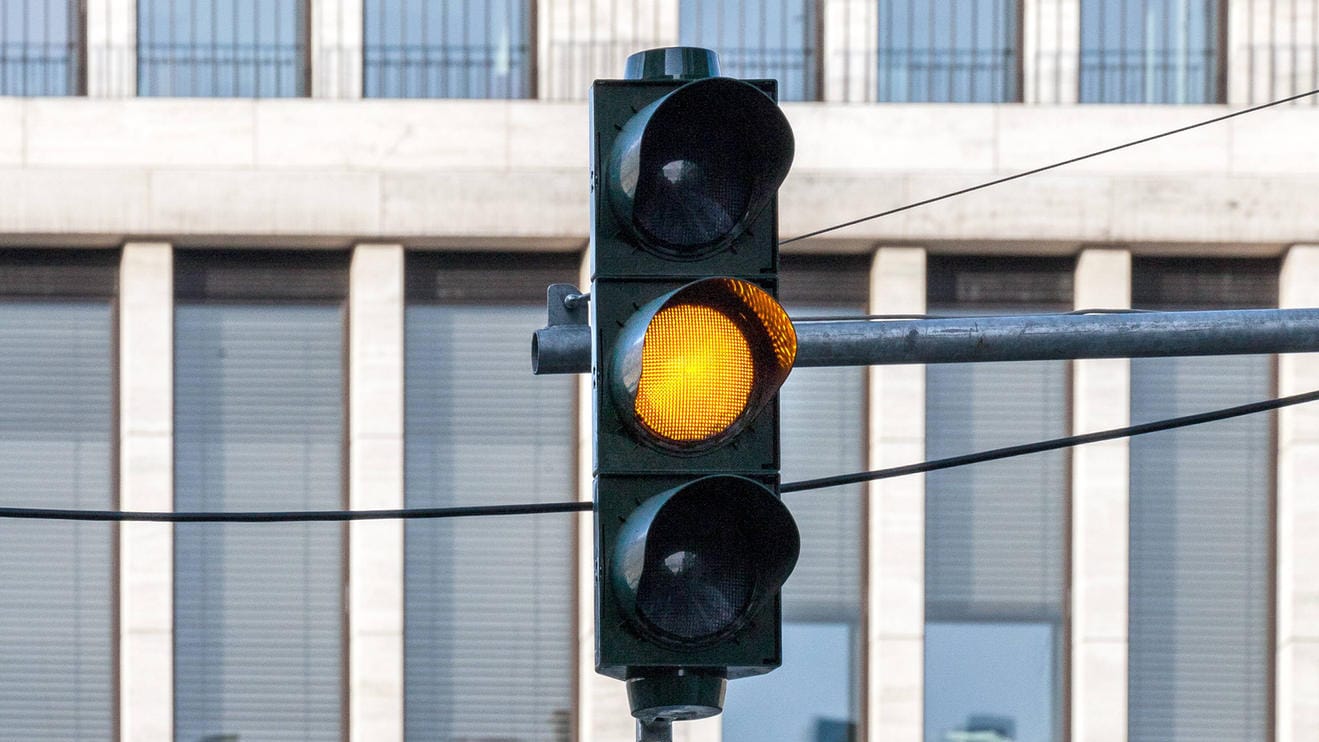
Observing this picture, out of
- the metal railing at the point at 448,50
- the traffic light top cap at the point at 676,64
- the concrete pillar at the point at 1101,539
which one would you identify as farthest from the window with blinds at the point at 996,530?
the traffic light top cap at the point at 676,64

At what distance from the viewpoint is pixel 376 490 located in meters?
17.7

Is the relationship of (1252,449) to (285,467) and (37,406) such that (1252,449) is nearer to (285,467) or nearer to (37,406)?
(285,467)

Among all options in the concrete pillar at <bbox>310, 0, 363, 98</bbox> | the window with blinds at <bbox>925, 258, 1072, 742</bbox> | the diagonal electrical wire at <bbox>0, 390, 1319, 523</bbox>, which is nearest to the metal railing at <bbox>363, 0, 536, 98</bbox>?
the concrete pillar at <bbox>310, 0, 363, 98</bbox>

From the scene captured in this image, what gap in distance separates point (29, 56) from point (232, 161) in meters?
2.18

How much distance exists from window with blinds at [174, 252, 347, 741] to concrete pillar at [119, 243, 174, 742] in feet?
0.76

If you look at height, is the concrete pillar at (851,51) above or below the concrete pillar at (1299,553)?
above

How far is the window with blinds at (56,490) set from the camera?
1784cm

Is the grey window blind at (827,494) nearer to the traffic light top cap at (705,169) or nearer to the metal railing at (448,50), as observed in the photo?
the metal railing at (448,50)

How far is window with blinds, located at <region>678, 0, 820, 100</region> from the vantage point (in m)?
18.4

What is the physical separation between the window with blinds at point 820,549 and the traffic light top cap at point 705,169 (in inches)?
564

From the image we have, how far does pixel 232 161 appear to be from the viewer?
697 inches

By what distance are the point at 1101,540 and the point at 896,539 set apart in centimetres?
177

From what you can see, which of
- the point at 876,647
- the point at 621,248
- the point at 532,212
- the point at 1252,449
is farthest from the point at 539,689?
the point at 621,248

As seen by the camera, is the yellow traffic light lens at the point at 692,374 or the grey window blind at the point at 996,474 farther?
the grey window blind at the point at 996,474
